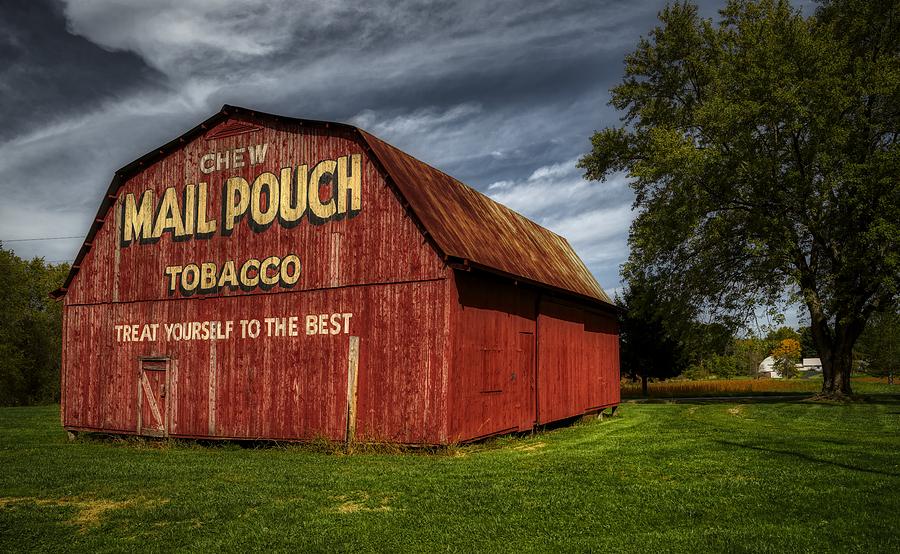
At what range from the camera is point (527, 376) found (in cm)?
1766

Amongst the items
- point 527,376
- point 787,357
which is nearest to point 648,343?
point 527,376

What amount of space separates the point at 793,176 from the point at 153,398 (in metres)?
24.5

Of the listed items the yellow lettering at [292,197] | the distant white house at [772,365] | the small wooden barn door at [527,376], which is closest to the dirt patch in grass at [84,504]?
the yellow lettering at [292,197]

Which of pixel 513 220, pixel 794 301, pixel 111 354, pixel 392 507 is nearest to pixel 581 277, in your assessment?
pixel 513 220

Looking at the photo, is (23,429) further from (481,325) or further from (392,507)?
Answer: (392,507)

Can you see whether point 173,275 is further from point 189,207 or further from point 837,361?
point 837,361

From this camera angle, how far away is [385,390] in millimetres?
14859

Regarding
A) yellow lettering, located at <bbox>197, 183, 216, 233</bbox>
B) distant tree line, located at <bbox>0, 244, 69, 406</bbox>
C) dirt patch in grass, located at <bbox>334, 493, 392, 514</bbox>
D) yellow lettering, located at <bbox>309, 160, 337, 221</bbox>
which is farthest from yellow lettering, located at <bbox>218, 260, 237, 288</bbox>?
distant tree line, located at <bbox>0, 244, 69, 406</bbox>

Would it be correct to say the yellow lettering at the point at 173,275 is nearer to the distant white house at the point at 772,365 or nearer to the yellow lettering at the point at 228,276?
the yellow lettering at the point at 228,276

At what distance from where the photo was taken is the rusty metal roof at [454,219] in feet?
49.9

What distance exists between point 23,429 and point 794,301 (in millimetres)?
28152

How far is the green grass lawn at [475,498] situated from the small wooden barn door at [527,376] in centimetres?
163

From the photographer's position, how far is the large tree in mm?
27234

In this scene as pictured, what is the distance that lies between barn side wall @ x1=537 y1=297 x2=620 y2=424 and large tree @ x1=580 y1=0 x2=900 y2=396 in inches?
299
